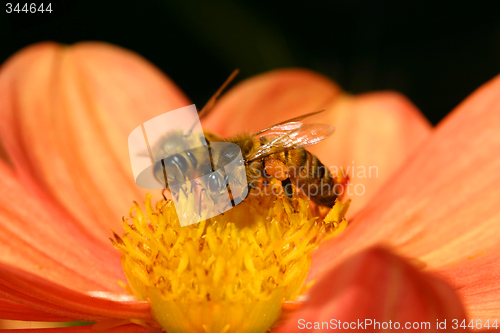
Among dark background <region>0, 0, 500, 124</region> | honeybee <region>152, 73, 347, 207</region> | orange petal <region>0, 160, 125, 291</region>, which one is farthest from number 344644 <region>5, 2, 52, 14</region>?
honeybee <region>152, 73, 347, 207</region>

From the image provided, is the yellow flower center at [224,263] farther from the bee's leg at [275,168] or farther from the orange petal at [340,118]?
the orange petal at [340,118]

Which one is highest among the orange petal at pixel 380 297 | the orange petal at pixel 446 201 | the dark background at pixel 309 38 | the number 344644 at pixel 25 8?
the number 344644 at pixel 25 8

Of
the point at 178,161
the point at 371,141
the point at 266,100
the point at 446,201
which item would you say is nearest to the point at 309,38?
the point at 266,100

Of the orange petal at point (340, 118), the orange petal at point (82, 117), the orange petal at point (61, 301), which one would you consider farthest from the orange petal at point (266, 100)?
the orange petal at point (61, 301)

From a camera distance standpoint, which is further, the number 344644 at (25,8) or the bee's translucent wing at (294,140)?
the number 344644 at (25,8)

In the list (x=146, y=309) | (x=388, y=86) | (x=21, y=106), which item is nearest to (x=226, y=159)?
(x=146, y=309)

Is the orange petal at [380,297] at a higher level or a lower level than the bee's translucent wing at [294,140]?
lower

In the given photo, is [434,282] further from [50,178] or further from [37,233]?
[50,178]
